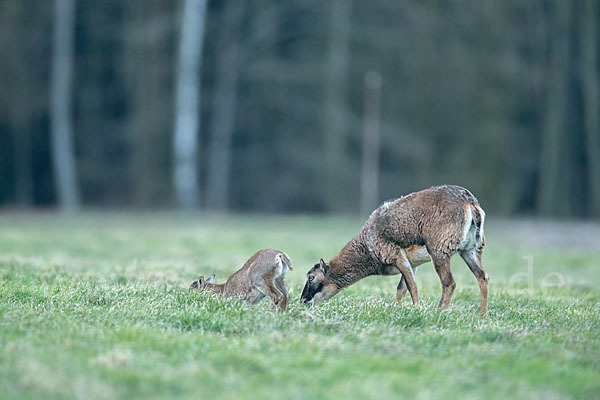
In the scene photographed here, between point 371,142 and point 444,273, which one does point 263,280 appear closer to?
point 444,273

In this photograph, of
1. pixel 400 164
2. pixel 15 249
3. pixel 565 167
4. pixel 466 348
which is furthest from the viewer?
pixel 400 164

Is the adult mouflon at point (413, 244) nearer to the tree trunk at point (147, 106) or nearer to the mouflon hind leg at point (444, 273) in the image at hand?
the mouflon hind leg at point (444, 273)

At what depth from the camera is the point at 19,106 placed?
33656mm

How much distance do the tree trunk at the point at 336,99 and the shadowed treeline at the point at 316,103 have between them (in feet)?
0.23

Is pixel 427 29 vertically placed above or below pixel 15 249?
above

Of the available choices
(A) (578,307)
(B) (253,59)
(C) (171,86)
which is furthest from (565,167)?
(A) (578,307)

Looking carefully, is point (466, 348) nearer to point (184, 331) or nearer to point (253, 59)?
point (184, 331)

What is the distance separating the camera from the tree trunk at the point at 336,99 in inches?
1337

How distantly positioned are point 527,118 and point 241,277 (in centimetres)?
2885

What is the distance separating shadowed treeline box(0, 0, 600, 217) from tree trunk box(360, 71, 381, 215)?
0.08m

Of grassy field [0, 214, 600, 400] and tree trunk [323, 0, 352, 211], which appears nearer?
grassy field [0, 214, 600, 400]

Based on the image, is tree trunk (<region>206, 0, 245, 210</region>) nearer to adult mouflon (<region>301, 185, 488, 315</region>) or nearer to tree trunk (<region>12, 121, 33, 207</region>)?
tree trunk (<region>12, 121, 33, 207</region>)

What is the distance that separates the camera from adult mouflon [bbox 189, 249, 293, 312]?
24.7ft

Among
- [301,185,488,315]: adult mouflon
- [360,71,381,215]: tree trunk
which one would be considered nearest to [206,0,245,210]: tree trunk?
[360,71,381,215]: tree trunk
